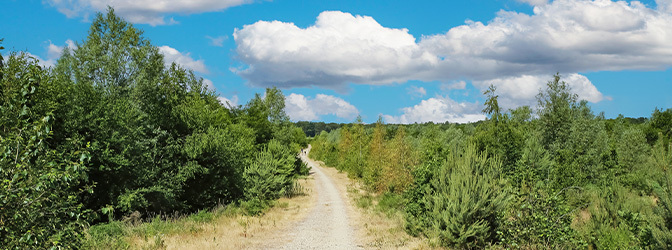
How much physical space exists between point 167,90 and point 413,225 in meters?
23.5

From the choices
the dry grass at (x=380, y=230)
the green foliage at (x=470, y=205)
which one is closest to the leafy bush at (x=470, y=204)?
the green foliage at (x=470, y=205)

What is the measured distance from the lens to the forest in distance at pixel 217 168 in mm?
5672

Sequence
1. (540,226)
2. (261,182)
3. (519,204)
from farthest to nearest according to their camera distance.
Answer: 1. (261,182)
2. (519,204)
3. (540,226)

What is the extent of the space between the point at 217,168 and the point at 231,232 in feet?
37.3

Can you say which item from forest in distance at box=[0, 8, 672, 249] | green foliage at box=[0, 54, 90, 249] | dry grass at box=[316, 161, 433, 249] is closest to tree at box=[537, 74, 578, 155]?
forest in distance at box=[0, 8, 672, 249]

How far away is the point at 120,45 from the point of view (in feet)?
104

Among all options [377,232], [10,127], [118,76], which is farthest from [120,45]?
[10,127]

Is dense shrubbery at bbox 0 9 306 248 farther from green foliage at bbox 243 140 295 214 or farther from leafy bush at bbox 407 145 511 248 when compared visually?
leafy bush at bbox 407 145 511 248

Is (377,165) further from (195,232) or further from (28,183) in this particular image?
(28,183)

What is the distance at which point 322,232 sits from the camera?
18672 mm

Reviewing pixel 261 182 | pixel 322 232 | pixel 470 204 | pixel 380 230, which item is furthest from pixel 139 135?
pixel 470 204

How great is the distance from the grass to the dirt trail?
2.77 feet

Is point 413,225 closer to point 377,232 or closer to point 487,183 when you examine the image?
point 377,232

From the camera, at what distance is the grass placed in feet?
46.8
